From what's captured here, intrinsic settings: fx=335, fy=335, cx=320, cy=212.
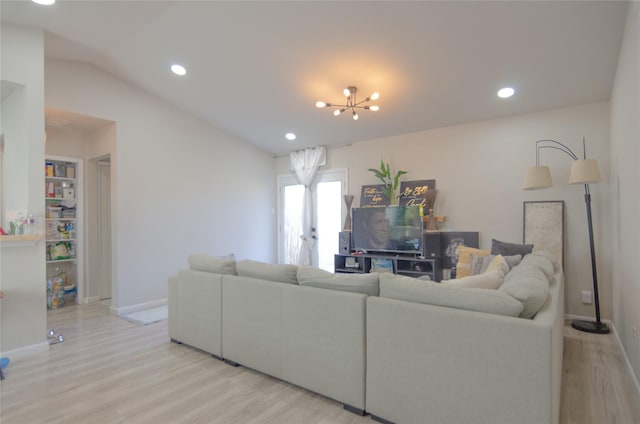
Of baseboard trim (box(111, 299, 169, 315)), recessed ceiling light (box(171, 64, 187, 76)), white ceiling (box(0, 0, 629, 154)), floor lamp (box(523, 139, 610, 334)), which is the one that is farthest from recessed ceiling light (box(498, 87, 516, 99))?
baseboard trim (box(111, 299, 169, 315))

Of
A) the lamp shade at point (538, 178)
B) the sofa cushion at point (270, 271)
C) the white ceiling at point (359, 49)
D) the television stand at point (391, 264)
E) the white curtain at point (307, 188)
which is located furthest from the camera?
the white curtain at point (307, 188)

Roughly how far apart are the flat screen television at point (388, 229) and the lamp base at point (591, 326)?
6.12ft

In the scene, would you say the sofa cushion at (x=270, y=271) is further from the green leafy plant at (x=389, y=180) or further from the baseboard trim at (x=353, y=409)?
the green leafy plant at (x=389, y=180)

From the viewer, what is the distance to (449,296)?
1843 millimetres

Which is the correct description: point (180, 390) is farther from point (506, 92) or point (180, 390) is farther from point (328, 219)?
point (506, 92)

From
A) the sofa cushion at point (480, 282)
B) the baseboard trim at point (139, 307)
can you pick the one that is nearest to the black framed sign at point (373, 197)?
the sofa cushion at point (480, 282)

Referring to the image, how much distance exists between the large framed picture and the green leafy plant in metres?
1.72

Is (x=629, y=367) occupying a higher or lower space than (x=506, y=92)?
lower

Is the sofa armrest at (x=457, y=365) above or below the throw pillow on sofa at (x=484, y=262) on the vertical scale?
below

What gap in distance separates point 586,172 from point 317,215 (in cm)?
395

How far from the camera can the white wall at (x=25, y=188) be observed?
304 cm

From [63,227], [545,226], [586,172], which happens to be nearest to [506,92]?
[586,172]

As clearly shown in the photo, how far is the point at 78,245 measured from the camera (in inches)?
199

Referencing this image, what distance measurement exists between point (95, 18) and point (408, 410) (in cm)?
434
